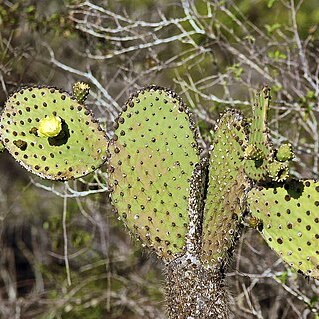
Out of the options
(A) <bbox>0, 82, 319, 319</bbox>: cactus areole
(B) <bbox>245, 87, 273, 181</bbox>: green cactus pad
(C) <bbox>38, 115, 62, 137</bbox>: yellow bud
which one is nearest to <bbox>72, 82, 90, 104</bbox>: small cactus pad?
(A) <bbox>0, 82, 319, 319</bbox>: cactus areole

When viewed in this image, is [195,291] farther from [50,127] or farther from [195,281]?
[50,127]

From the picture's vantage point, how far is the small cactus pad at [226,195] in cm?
252

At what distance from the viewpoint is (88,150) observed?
2691 millimetres

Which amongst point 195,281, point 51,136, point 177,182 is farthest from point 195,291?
point 51,136

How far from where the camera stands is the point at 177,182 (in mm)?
2607

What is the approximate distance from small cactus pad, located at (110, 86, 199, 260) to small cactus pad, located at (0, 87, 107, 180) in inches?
3.7

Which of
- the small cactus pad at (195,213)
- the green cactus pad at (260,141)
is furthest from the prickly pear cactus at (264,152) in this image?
the small cactus pad at (195,213)

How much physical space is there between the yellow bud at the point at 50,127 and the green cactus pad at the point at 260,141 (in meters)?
0.67

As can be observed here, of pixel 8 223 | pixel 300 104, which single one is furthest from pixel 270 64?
pixel 8 223

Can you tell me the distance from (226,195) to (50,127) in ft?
2.14

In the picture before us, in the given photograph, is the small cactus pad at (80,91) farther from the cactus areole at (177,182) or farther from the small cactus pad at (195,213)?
the small cactus pad at (195,213)

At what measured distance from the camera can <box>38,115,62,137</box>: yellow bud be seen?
2.57 meters

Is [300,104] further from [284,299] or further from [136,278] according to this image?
[136,278]

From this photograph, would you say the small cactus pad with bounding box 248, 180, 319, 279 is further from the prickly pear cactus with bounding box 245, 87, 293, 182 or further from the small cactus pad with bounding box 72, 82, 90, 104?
the small cactus pad with bounding box 72, 82, 90, 104
